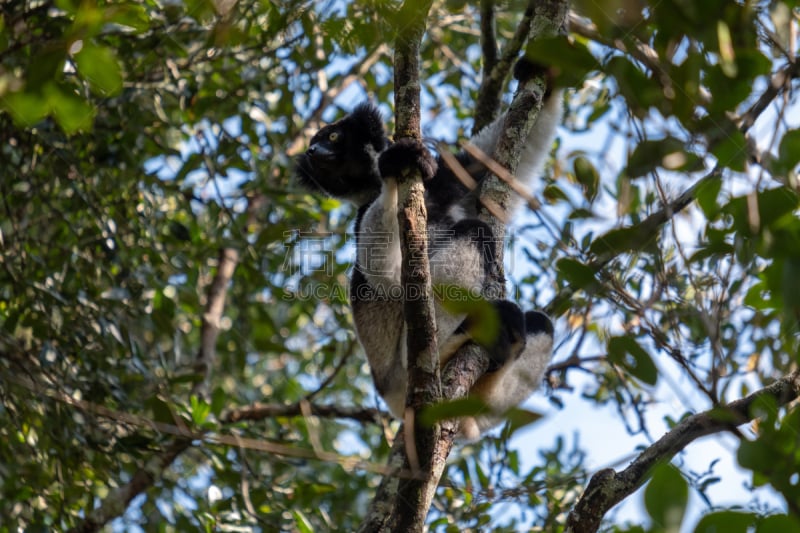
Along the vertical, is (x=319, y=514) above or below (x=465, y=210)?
below

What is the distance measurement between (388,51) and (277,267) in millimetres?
1953

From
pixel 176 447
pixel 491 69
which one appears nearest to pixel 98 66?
pixel 176 447

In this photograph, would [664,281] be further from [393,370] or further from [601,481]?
[393,370]

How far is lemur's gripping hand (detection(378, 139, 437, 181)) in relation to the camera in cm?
308

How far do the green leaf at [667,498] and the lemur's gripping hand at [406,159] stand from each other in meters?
1.95

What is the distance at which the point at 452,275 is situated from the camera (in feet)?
12.4

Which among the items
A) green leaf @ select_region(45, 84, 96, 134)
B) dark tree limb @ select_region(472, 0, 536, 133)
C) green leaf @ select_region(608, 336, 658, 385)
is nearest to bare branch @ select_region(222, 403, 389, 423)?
dark tree limb @ select_region(472, 0, 536, 133)

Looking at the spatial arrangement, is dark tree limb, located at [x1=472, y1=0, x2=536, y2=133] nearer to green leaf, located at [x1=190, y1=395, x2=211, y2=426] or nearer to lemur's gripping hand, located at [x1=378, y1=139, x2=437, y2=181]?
lemur's gripping hand, located at [x1=378, y1=139, x2=437, y2=181]

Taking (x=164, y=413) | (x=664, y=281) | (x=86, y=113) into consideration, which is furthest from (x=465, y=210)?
(x=86, y=113)

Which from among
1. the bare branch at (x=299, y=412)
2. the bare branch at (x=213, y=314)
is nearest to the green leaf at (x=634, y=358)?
the bare branch at (x=299, y=412)

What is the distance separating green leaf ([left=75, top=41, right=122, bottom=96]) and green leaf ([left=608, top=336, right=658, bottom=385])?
118 cm

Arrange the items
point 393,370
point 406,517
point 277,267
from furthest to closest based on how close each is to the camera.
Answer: point 277,267
point 393,370
point 406,517

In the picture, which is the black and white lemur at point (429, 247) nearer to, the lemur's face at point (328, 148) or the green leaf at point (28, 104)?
the lemur's face at point (328, 148)

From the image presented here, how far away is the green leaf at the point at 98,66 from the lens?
156 centimetres
